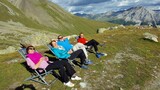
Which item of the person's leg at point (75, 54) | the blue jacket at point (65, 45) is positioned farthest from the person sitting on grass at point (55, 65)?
the blue jacket at point (65, 45)

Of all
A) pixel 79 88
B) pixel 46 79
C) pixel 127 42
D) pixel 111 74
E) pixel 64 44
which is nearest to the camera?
Result: pixel 79 88

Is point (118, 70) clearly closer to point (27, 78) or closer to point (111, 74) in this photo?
point (111, 74)

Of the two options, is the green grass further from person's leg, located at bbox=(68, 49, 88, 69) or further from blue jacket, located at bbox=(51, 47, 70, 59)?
blue jacket, located at bbox=(51, 47, 70, 59)

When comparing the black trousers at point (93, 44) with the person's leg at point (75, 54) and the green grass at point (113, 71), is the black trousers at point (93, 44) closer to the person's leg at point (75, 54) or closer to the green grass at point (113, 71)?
the green grass at point (113, 71)

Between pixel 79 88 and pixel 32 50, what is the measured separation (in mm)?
4688

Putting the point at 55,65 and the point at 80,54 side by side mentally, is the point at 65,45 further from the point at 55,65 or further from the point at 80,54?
the point at 55,65

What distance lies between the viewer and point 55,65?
2114 centimetres

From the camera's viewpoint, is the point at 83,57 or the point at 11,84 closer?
the point at 11,84

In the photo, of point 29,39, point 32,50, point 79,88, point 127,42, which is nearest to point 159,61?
point 127,42

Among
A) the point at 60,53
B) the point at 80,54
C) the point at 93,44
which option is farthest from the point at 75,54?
the point at 93,44

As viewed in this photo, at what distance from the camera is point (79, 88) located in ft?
68.9

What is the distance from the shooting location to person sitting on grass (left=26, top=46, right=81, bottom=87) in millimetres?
20953

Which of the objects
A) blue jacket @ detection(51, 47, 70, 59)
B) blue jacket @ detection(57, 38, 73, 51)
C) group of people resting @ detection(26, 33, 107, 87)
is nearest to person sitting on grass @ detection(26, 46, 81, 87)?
group of people resting @ detection(26, 33, 107, 87)

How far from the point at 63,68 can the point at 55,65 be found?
0.65m
